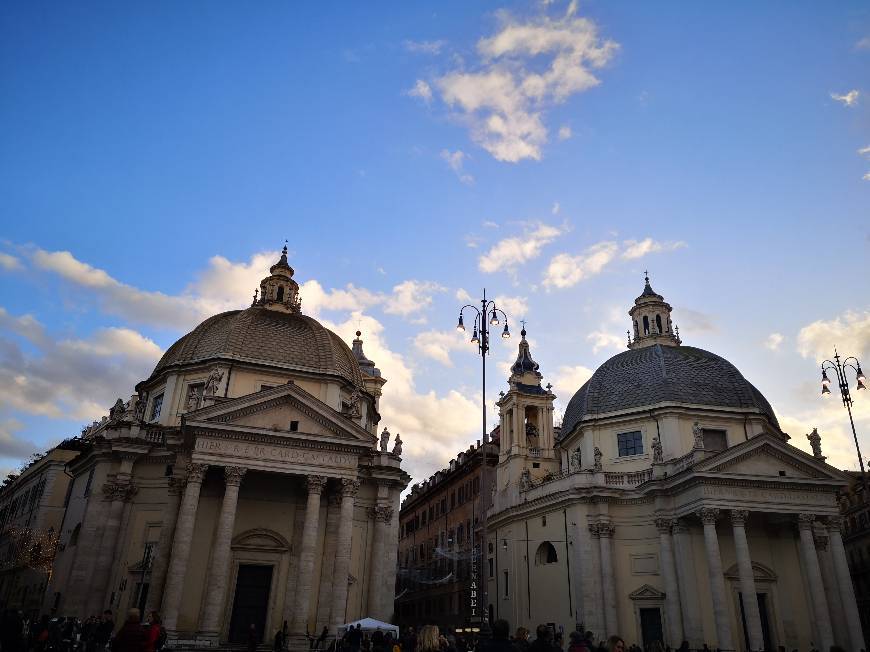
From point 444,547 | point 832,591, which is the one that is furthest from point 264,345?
point 832,591

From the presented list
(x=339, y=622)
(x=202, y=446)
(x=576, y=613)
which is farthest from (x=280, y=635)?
(x=576, y=613)

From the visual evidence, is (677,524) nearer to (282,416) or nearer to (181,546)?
(282,416)

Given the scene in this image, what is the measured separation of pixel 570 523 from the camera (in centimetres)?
3909

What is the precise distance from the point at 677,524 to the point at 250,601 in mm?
21922

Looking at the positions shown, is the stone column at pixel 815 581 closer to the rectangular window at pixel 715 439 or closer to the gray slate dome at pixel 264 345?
the rectangular window at pixel 715 439

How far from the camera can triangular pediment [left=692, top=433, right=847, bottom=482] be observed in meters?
34.0

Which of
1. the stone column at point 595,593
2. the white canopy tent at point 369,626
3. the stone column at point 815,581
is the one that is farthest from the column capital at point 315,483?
the stone column at point 815,581

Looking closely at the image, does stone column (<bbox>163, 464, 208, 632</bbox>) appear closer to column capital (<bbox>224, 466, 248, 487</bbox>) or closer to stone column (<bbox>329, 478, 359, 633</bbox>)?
column capital (<bbox>224, 466, 248, 487</bbox>)

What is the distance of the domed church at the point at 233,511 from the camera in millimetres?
29344

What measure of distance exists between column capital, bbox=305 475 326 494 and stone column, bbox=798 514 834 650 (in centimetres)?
2383

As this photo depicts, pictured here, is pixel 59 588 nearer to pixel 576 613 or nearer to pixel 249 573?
pixel 249 573

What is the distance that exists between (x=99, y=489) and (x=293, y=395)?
1104cm

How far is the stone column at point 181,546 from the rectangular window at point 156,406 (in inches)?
357

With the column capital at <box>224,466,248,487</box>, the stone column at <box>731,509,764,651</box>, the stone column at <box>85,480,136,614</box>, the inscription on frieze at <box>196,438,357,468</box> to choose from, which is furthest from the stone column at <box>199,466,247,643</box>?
the stone column at <box>731,509,764,651</box>
